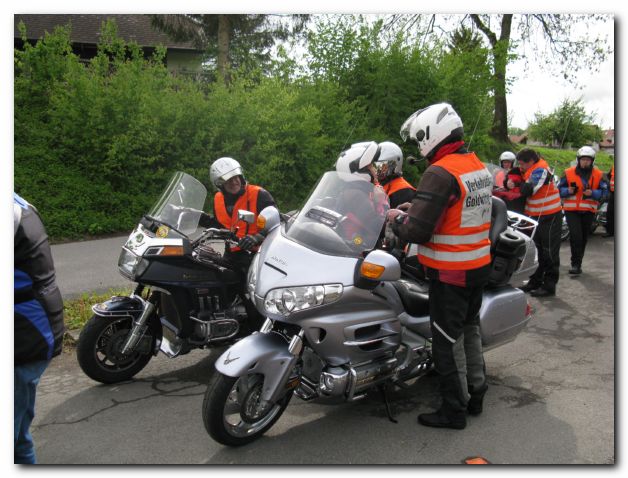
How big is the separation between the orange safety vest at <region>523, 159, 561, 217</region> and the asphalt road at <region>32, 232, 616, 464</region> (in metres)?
2.57

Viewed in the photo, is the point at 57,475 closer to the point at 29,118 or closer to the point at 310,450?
the point at 310,450

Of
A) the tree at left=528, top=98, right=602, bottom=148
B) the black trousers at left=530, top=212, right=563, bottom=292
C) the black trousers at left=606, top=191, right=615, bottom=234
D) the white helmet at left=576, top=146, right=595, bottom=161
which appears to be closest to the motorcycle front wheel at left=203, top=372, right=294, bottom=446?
the tree at left=528, top=98, right=602, bottom=148

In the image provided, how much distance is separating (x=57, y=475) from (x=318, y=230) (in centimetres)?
190

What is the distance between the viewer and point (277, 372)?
3133 millimetres

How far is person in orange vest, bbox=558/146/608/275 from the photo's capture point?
7734 millimetres

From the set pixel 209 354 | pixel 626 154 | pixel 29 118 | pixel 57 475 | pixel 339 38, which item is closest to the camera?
pixel 57 475

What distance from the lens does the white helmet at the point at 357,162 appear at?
3611 millimetres

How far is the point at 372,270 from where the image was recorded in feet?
10.3

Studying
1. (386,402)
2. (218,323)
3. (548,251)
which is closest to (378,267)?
(386,402)

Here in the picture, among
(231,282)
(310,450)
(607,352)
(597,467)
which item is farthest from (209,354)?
(607,352)

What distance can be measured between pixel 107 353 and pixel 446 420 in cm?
234

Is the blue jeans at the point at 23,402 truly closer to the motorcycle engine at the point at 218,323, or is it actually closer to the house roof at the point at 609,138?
the motorcycle engine at the point at 218,323

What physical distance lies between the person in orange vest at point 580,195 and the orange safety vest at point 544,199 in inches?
30.8

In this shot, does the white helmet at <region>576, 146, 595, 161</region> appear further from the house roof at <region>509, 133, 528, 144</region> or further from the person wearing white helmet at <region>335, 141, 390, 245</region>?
the person wearing white helmet at <region>335, 141, 390, 245</region>
